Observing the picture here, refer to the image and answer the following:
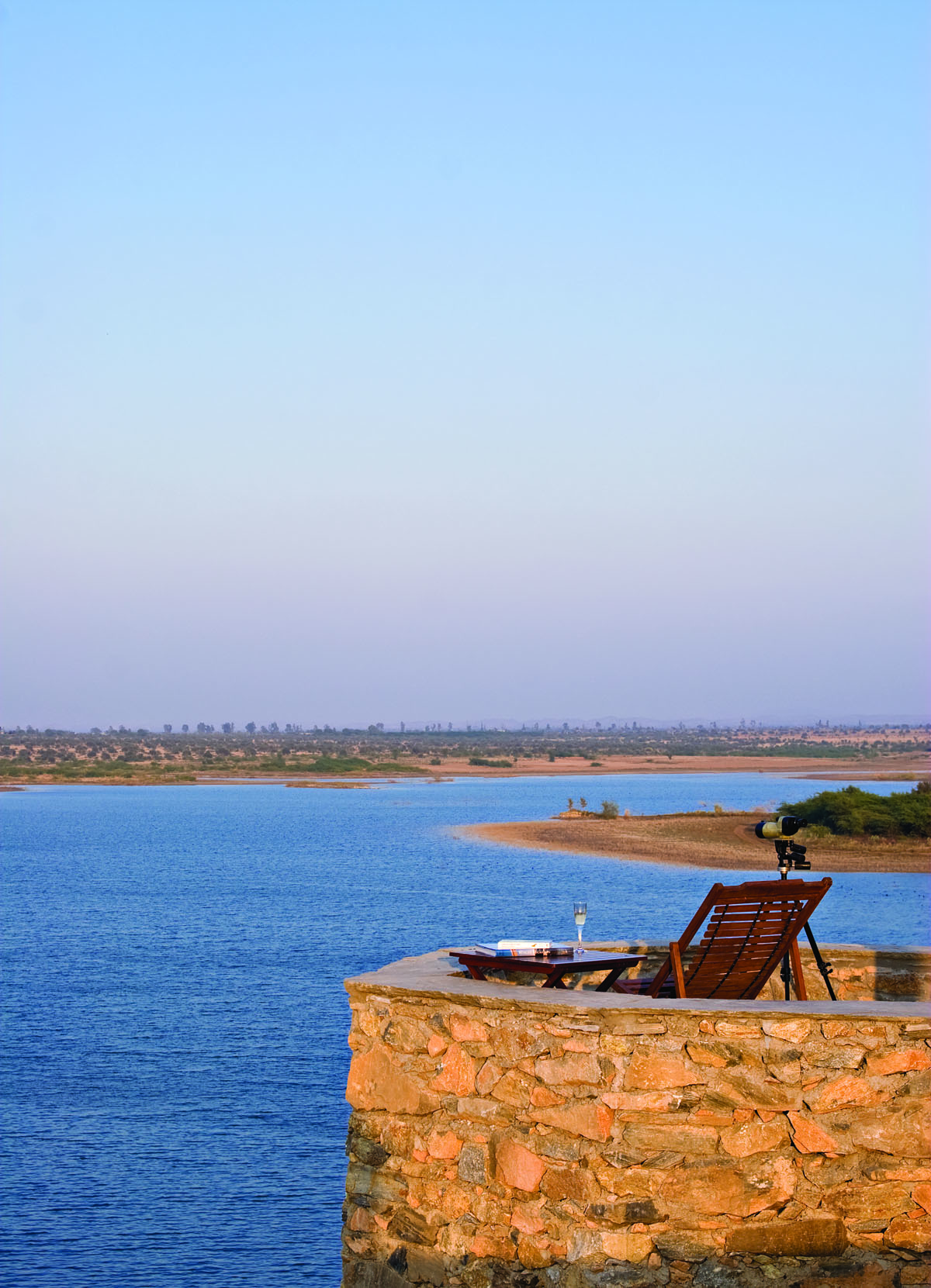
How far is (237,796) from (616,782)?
2973 centimetres

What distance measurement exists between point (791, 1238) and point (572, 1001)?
1.14m

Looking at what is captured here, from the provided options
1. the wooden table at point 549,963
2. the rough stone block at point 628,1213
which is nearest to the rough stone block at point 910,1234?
the rough stone block at point 628,1213

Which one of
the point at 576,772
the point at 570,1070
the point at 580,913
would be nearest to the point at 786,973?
the point at 580,913

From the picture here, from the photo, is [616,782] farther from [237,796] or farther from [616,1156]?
[616,1156]

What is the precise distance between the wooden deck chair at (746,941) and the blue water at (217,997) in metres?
5.23

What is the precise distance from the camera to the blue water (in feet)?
36.0

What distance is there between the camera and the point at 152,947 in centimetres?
2434

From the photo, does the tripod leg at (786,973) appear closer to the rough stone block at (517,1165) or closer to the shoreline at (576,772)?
the rough stone block at (517,1165)

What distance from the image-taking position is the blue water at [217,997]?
10969 millimetres

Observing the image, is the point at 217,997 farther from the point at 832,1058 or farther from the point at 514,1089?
the point at 832,1058

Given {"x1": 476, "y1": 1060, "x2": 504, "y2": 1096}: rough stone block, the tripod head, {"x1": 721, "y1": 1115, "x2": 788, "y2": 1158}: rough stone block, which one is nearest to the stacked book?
{"x1": 476, "y1": 1060, "x2": 504, "y2": 1096}: rough stone block

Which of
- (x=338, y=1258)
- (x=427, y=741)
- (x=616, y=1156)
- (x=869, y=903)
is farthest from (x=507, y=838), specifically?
(x=427, y=741)

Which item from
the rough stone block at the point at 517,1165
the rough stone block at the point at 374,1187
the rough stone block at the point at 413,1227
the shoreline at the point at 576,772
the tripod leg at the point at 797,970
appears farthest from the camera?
the shoreline at the point at 576,772

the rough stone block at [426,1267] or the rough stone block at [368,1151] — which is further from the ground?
the rough stone block at [368,1151]
